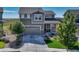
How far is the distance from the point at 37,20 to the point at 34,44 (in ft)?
1.66

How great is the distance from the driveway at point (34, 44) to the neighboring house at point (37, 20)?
0.11 meters

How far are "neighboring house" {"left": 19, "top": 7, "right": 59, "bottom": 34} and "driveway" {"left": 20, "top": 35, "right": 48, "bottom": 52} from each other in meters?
0.11

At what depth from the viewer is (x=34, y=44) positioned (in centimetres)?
553

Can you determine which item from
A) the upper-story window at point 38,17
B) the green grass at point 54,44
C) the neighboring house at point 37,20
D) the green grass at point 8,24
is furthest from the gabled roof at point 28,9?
the green grass at point 54,44

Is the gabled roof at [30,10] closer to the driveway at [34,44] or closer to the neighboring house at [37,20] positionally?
the neighboring house at [37,20]

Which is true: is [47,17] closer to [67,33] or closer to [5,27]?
[67,33]

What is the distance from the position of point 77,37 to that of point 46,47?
26.6 inches

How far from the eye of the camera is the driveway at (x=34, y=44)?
552 cm

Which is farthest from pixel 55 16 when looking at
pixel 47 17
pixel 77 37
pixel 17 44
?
pixel 17 44

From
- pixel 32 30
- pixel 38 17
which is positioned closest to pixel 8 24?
pixel 32 30

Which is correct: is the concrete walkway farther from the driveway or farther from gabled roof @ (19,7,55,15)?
gabled roof @ (19,7,55,15)

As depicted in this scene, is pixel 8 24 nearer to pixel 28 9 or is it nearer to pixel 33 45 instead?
pixel 28 9

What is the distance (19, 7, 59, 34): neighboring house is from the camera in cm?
552

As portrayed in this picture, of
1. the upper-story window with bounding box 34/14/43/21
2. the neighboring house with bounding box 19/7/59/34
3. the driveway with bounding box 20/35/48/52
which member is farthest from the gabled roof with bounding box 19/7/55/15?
the driveway with bounding box 20/35/48/52
